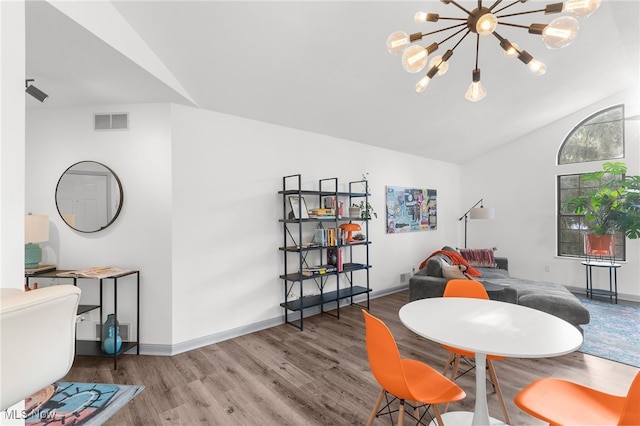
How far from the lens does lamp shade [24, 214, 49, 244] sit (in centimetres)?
262

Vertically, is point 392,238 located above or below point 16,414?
above

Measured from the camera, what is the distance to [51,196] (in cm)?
310

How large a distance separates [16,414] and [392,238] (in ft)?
16.1

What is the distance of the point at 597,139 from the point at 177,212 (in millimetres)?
6910

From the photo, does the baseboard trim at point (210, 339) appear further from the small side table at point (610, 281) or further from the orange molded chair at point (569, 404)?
the small side table at point (610, 281)

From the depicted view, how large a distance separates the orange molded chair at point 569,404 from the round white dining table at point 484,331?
0.25m

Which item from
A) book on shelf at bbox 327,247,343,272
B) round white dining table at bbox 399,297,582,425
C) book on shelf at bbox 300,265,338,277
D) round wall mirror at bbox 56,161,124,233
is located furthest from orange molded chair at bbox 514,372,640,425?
round wall mirror at bbox 56,161,124,233

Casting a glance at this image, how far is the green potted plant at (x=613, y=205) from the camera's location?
4.32 meters

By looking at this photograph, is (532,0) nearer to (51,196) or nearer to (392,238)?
(392,238)

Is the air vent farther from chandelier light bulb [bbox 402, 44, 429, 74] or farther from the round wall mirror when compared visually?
chandelier light bulb [bbox 402, 44, 429, 74]

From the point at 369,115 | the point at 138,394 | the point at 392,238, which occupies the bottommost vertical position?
the point at 138,394

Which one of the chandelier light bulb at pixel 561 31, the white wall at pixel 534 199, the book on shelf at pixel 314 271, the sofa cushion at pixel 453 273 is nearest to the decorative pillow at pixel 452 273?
the sofa cushion at pixel 453 273

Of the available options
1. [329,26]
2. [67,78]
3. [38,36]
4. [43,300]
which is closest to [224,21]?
[329,26]

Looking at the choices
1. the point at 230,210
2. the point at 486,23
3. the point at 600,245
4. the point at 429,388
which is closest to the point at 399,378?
the point at 429,388
